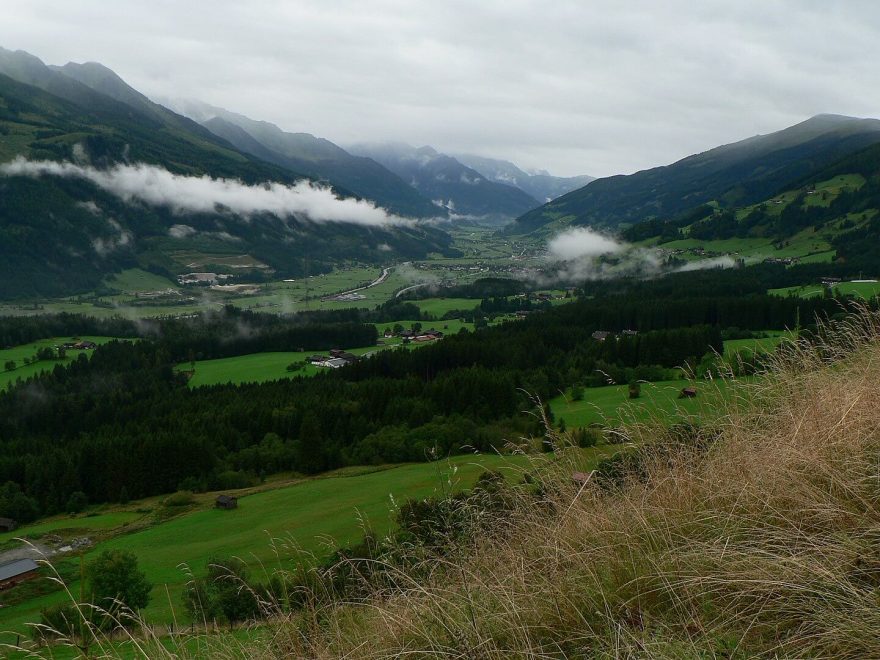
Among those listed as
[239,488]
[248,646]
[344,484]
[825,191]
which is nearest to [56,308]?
[239,488]

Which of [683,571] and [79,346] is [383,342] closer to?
[79,346]

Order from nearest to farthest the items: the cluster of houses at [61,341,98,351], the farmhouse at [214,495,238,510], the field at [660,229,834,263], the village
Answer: the farmhouse at [214,495,238,510] → the village → the cluster of houses at [61,341,98,351] → the field at [660,229,834,263]

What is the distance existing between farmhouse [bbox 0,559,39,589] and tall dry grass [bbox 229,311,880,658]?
1444 inches

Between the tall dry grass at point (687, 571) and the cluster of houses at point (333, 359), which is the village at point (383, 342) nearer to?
the cluster of houses at point (333, 359)

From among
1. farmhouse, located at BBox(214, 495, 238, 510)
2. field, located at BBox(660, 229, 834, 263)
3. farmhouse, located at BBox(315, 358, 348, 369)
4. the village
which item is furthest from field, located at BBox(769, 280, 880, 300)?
farmhouse, located at BBox(214, 495, 238, 510)

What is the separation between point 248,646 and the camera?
5336mm

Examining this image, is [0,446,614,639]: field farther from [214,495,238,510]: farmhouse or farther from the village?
the village

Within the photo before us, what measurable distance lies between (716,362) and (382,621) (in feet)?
23.0

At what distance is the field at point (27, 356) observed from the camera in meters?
92.4

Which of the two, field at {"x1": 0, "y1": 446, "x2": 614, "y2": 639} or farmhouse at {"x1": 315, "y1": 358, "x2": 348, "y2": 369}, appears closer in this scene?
field at {"x1": 0, "y1": 446, "x2": 614, "y2": 639}

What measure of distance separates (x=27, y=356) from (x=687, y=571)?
131 m

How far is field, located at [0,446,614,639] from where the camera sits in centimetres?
2898

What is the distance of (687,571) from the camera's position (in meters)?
4.19

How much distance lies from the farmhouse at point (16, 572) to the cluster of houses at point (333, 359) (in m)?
58.3
